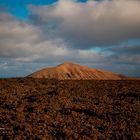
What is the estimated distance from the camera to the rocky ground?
11.3m

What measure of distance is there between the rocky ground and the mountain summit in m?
50.4

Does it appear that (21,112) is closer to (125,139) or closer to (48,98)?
(48,98)

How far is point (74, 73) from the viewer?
3034 inches

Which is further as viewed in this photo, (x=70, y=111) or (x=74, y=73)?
(x=74, y=73)

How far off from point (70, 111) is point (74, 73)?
63.3 meters

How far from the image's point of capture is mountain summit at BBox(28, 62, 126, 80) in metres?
70.9

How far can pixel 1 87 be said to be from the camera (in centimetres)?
1927

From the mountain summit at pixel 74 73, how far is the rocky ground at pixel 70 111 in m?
50.4

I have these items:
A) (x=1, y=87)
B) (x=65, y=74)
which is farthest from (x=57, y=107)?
(x=65, y=74)

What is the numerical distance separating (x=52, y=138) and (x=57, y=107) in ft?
11.7

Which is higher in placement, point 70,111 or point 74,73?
point 74,73

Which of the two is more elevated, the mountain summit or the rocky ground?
the mountain summit

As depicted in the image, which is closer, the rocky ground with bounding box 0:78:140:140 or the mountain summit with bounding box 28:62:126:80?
the rocky ground with bounding box 0:78:140:140

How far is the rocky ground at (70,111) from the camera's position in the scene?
446 inches
